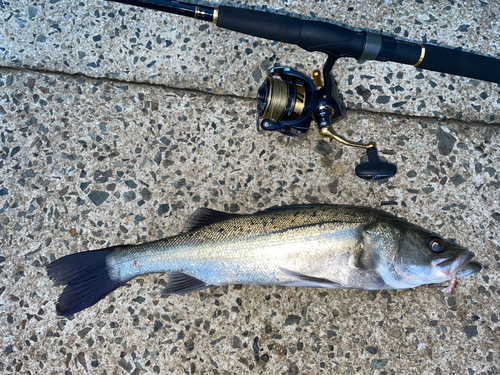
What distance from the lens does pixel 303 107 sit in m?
2.15

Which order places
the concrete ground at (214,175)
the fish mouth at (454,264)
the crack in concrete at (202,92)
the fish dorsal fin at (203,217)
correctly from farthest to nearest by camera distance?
the crack in concrete at (202,92) → the concrete ground at (214,175) → the fish dorsal fin at (203,217) → the fish mouth at (454,264)

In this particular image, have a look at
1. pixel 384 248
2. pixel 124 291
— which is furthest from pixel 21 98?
pixel 384 248

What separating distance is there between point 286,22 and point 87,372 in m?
2.58

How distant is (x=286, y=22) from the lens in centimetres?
208

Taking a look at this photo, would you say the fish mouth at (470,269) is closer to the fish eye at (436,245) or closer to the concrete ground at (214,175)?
the fish eye at (436,245)

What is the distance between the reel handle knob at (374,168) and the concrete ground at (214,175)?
0.58ft

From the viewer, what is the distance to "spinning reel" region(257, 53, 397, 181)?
6.86 feet

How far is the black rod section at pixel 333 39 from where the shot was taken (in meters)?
2.05

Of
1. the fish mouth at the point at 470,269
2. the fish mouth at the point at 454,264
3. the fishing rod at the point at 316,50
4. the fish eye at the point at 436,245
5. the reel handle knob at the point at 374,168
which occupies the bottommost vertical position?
the fish mouth at the point at 470,269

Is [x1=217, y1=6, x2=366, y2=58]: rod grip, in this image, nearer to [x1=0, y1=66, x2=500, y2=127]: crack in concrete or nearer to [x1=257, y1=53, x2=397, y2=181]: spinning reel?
[x1=257, y1=53, x2=397, y2=181]: spinning reel

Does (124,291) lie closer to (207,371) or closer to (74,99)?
(207,371)

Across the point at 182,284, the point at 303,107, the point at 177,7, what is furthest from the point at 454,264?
the point at 177,7

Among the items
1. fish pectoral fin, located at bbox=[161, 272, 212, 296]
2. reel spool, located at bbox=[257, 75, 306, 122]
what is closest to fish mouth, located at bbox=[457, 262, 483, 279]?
reel spool, located at bbox=[257, 75, 306, 122]

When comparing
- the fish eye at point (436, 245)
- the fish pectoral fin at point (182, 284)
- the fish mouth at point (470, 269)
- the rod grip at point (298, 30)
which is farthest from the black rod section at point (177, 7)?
the fish mouth at point (470, 269)
